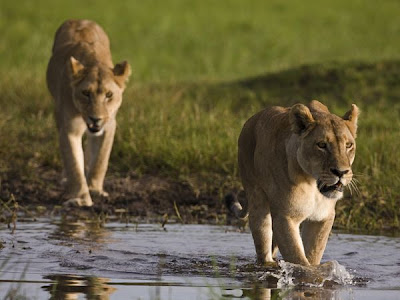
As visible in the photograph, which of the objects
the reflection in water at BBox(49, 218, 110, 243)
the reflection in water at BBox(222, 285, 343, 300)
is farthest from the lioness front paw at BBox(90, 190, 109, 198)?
the reflection in water at BBox(222, 285, 343, 300)

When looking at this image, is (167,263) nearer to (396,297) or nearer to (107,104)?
(396,297)

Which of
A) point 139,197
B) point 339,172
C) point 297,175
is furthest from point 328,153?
point 139,197

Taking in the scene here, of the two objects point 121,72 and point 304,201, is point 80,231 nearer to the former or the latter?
point 121,72

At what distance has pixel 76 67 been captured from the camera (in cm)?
848

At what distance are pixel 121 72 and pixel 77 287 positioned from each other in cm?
370

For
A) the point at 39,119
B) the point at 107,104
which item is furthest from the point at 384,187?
the point at 39,119

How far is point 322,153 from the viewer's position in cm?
526

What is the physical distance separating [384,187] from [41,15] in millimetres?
15075

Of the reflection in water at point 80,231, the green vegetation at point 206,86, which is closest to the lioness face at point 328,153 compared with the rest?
the reflection in water at point 80,231

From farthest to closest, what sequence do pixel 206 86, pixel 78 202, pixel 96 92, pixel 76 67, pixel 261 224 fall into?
1. pixel 206 86
2. pixel 76 67
3. pixel 96 92
4. pixel 78 202
5. pixel 261 224

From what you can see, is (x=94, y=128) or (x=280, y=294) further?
(x=94, y=128)

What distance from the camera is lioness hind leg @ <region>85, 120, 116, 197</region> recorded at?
27.7 ft

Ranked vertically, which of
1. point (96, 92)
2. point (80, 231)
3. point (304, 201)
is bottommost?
point (80, 231)

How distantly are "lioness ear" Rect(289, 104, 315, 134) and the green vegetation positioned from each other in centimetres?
225
